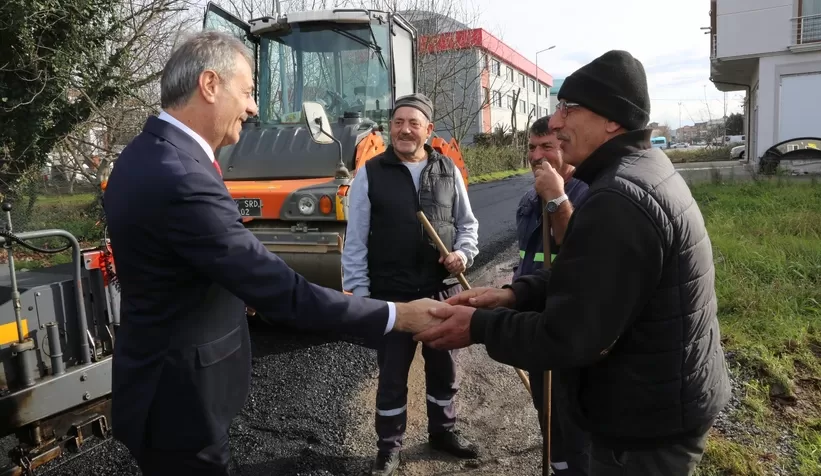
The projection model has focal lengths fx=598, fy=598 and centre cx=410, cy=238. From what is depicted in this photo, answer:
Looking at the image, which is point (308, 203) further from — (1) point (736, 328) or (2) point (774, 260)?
(2) point (774, 260)

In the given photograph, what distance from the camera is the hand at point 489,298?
2.40 metres

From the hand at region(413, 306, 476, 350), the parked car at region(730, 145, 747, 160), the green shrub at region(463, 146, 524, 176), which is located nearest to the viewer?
the hand at region(413, 306, 476, 350)

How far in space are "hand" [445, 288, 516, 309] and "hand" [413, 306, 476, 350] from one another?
0.86 feet

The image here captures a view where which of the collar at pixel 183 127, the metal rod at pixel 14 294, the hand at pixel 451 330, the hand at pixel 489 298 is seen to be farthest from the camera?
the metal rod at pixel 14 294

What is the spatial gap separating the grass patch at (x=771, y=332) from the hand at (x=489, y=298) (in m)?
1.68

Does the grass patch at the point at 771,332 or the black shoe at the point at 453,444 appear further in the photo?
the black shoe at the point at 453,444

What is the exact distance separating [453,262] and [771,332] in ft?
9.80

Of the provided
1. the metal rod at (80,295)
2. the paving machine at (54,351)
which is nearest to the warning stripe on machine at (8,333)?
the paving machine at (54,351)

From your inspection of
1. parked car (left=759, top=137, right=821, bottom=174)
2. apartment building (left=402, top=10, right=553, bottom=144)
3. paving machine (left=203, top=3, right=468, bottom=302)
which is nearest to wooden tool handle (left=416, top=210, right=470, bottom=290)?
paving machine (left=203, top=3, right=468, bottom=302)

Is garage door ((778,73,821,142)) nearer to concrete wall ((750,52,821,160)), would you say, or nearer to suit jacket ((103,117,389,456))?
concrete wall ((750,52,821,160))

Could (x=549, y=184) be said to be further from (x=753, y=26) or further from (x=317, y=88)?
(x=753, y=26)

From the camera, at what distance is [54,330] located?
9.66ft

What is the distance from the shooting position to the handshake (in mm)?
2152

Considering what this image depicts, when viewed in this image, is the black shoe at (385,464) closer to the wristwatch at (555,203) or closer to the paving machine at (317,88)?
the wristwatch at (555,203)
